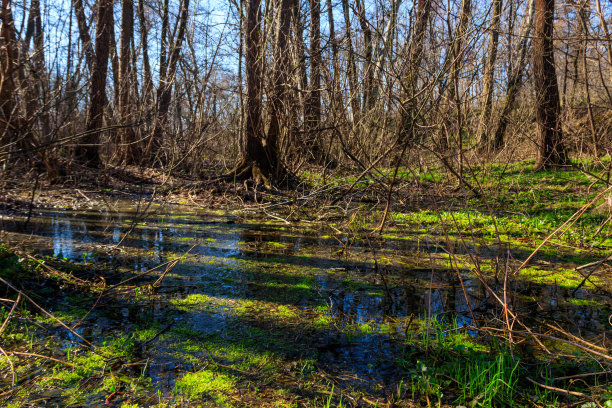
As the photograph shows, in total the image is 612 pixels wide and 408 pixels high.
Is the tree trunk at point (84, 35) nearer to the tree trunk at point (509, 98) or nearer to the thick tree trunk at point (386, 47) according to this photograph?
the thick tree trunk at point (386, 47)

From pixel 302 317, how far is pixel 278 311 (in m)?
0.20

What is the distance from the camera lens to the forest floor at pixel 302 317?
6.66ft

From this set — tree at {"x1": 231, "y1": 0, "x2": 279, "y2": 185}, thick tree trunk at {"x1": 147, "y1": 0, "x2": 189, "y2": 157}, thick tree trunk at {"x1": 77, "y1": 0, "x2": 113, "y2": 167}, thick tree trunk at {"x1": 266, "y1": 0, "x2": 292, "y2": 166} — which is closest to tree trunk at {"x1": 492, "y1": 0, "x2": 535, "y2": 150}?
thick tree trunk at {"x1": 266, "y1": 0, "x2": 292, "y2": 166}

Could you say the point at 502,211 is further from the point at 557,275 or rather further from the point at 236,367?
the point at 236,367

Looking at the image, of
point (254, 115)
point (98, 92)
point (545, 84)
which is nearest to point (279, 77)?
point (254, 115)

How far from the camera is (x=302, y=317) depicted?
2918 mm

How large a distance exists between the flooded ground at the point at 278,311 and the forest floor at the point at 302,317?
0.6 inches

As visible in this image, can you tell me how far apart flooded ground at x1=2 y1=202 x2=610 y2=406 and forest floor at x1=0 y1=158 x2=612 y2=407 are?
0.01 m

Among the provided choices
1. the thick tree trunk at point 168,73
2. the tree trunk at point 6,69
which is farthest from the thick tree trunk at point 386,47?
the tree trunk at point 6,69

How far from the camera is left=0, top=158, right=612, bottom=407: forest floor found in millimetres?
2031

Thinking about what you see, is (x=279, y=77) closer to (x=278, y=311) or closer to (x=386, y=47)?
(x=386, y=47)

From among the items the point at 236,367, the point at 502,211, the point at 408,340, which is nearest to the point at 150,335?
the point at 236,367

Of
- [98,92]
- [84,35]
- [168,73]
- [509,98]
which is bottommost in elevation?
[168,73]

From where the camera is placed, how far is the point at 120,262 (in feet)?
13.0
